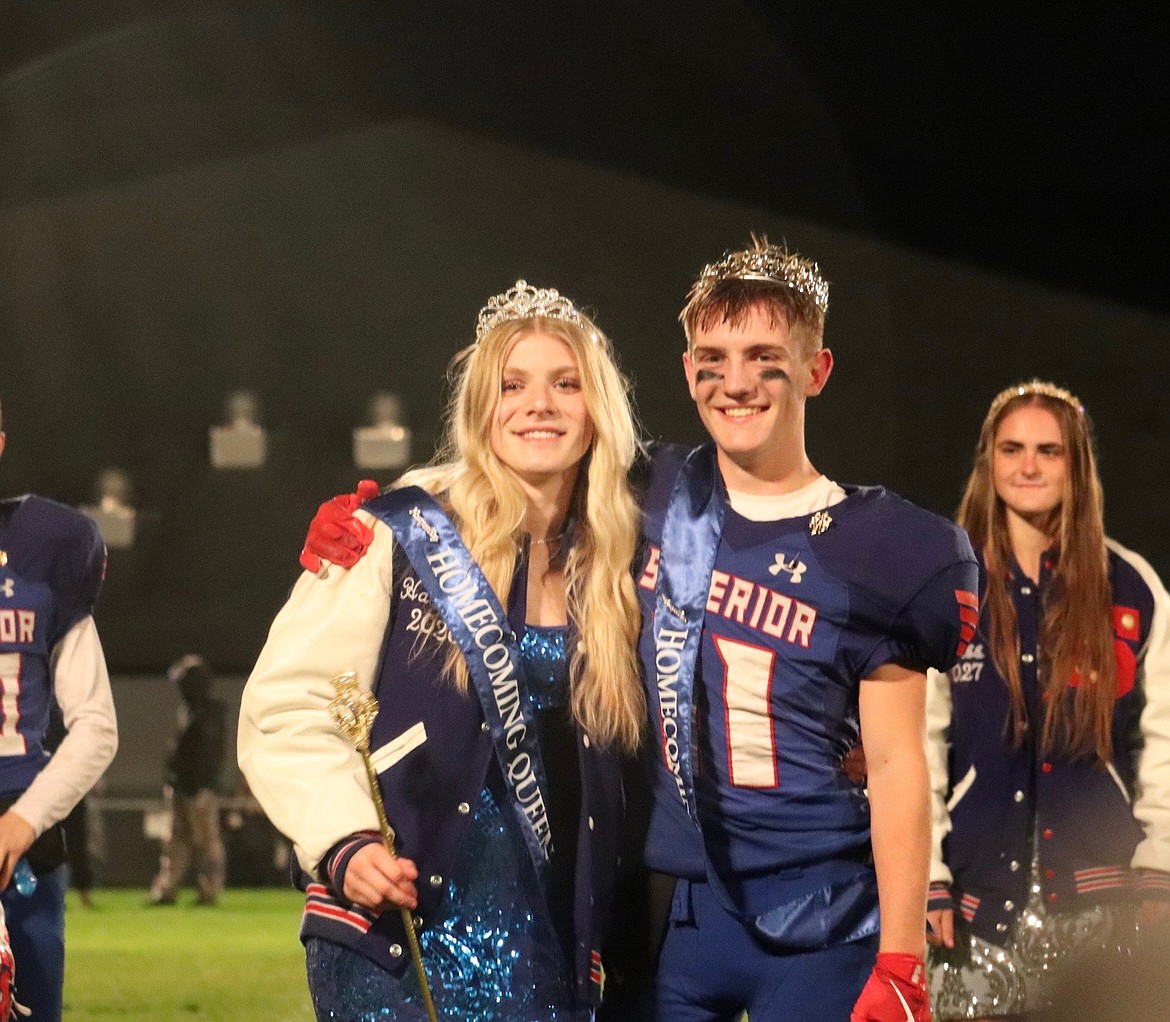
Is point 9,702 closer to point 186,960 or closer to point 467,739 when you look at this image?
point 467,739

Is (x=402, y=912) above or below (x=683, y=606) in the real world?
below

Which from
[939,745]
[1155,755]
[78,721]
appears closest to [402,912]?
[78,721]

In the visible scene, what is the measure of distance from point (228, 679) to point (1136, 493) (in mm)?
4575

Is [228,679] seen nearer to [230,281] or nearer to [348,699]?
[230,281]

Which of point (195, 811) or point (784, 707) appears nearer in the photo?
point (784, 707)

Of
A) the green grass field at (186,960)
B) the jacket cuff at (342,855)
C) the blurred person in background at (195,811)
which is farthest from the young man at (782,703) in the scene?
the blurred person in background at (195,811)

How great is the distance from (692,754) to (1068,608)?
4.02ft

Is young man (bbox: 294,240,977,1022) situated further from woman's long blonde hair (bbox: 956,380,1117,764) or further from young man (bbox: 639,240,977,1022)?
woman's long blonde hair (bbox: 956,380,1117,764)

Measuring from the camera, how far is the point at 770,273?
230 centimetres

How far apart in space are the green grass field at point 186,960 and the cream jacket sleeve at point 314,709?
2732mm

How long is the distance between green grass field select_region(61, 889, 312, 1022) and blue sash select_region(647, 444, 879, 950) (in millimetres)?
2825

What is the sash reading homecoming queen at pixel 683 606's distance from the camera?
214 centimetres

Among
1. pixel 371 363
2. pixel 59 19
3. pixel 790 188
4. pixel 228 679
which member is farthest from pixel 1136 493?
pixel 59 19

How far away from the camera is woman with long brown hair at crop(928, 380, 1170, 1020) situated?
2.95m
